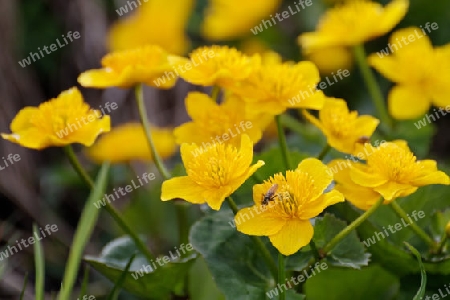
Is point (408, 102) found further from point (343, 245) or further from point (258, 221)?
point (258, 221)

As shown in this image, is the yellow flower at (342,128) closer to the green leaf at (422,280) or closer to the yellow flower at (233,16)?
the green leaf at (422,280)

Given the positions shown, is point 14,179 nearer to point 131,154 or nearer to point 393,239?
point 131,154

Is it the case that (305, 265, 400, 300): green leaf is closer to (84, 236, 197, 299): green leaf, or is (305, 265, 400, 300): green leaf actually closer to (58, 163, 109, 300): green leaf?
(84, 236, 197, 299): green leaf

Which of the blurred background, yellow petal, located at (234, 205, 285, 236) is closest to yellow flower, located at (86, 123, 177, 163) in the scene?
the blurred background

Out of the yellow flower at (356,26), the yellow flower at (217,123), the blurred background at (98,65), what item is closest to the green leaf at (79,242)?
the yellow flower at (217,123)

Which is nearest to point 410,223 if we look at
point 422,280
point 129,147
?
point 422,280
